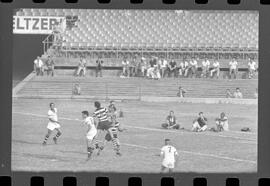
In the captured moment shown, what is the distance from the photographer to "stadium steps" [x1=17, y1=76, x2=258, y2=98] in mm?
11789

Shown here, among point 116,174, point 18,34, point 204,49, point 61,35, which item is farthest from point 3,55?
point 204,49

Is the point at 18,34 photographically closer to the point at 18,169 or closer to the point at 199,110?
the point at 18,169

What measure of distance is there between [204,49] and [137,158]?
2364 millimetres

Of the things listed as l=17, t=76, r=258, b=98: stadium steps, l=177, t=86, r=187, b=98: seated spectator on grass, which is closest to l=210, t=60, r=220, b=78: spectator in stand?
l=17, t=76, r=258, b=98: stadium steps

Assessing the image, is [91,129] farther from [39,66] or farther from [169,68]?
[169,68]

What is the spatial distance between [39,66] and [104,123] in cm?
141

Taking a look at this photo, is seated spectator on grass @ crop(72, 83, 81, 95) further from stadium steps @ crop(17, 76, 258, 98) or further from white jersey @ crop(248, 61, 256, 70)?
white jersey @ crop(248, 61, 256, 70)

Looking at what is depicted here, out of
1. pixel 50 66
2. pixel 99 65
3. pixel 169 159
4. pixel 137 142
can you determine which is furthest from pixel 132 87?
pixel 169 159

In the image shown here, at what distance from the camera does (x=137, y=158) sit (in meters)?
11.5

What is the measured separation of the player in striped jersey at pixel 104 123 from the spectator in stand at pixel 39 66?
1.06m

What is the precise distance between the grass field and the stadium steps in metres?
0.18

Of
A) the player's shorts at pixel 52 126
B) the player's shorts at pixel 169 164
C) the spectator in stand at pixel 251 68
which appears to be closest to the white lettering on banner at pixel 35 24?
the player's shorts at pixel 52 126

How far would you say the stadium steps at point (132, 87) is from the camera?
11.8m

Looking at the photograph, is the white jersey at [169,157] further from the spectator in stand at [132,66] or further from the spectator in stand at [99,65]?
the spectator in stand at [99,65]
